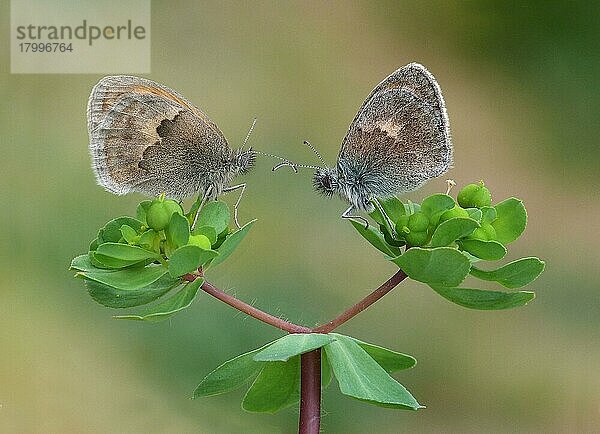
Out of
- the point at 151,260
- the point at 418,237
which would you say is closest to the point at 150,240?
the point at 151,260

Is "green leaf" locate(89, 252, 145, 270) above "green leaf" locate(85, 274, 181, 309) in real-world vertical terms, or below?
above

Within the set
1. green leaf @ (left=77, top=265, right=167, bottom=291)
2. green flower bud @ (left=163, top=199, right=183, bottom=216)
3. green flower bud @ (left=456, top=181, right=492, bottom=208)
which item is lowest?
green leaf @ (left=77, top=265, right=167, bottom=291)

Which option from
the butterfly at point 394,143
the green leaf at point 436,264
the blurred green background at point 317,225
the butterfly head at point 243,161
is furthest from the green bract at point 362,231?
the blurred green background at point 317,225

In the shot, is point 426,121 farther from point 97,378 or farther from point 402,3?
point 402,3

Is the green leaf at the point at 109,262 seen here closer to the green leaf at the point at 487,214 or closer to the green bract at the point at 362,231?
the green bract at the point at 362,231

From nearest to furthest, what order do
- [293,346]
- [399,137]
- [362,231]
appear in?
1. [293,346]
2. [362,231]
3. [399,137]

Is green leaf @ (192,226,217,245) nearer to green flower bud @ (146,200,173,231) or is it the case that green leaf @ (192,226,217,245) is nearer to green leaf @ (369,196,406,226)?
green flower bud @ (146,200,173,231)

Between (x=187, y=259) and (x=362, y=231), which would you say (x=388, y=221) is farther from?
(x=187, y=259)

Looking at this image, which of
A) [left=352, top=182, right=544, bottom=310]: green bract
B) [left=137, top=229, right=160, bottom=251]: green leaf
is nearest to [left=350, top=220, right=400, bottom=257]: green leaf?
[left=352, top=182, right=544, bottom=310]: green bract
